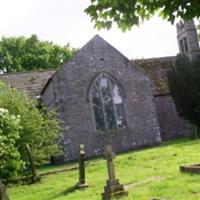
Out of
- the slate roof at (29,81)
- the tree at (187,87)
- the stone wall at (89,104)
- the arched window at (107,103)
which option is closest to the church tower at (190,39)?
the tree at (187,87)

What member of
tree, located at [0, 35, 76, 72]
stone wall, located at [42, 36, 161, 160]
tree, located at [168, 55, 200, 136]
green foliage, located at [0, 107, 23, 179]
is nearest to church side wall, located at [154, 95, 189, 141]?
tree, located at [168, 55, 200, 136]

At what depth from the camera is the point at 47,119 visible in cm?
2317

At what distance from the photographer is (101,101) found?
2777 cm

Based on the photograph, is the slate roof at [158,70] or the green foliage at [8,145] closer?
the green foliage at [8,145]

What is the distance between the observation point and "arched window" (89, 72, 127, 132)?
27625 mm

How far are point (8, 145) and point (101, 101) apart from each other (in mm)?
12013

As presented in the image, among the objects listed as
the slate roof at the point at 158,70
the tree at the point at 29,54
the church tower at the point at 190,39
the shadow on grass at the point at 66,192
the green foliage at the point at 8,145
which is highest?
the tree at the point at 29,54

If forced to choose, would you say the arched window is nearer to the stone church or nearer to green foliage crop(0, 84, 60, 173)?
the stone church

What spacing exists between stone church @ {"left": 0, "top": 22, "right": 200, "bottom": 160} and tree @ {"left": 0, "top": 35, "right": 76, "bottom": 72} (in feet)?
70.4

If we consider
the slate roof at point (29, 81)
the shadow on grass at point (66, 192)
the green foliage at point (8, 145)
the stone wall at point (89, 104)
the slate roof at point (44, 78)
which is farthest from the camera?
the slate roof at point (44, 78)

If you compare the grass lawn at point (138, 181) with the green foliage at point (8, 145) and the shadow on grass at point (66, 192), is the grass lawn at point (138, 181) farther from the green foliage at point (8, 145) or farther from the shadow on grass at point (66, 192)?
the green foliage at point (8, 145)

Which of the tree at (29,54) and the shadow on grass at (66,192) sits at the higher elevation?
the tree at (29,54)

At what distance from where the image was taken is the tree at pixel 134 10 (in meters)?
5.88

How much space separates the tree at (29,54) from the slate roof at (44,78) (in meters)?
17.5
